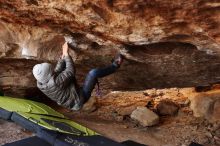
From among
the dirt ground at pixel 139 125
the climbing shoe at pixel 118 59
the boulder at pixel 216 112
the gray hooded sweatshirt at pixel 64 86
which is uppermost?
the climbing shoe at pixel 118 59

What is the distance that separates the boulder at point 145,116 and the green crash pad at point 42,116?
1.40m

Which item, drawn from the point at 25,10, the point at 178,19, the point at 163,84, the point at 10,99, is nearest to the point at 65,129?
the point at 10,99

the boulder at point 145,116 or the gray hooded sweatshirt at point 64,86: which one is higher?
the gray hooded sweatshirt at point 64,86

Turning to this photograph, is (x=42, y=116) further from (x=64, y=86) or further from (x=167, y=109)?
(x=167, y=109)

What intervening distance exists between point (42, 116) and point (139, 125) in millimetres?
2285

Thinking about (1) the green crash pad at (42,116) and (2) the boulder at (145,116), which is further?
(2) the boulder at (145,116)

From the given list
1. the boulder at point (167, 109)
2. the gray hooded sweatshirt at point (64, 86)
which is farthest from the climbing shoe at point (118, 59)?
the boulder at point (167, 109)

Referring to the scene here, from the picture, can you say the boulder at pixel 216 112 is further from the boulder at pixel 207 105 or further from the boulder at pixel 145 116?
the boulder at pixel 145 116

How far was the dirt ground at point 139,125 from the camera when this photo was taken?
23.8 ft

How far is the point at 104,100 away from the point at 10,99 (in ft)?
8.67

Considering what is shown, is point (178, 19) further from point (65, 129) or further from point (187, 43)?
point (65, 129)

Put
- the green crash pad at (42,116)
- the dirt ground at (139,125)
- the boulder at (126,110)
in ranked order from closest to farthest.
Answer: the green crash pad at (42,116) → the dirt ground at (139,125) → the boulder at (126,110)

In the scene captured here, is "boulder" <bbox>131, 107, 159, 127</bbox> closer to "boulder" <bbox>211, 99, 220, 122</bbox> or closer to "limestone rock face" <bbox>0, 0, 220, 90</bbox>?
"limestone rock face" <bbox>0, 0, 220, 90</bbox>

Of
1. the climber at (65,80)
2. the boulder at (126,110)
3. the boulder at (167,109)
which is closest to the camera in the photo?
the climber at (65,80)
